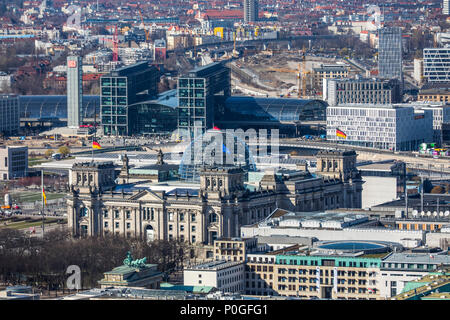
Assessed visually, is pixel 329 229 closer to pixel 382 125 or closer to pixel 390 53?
pixel 382 125

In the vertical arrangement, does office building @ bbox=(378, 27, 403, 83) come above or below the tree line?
above

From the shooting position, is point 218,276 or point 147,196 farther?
point 147,196

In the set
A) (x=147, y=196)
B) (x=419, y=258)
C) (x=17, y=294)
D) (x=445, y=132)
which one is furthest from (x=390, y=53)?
(x=17, y=294)

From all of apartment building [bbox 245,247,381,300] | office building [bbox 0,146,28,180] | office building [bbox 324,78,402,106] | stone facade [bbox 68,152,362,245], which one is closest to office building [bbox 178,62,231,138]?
office building [bbox 324,78,402,106]

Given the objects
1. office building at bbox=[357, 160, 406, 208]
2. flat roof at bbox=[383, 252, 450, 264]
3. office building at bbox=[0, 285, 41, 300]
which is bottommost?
office building at bbox=[357, 160, 406, 208]

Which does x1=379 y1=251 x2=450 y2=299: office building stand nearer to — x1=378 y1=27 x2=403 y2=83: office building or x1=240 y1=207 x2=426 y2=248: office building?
x1=240 y1=207 x2=426 y2=248: office building

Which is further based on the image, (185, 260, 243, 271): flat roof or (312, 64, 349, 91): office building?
(312, 64, 349, 91): office building

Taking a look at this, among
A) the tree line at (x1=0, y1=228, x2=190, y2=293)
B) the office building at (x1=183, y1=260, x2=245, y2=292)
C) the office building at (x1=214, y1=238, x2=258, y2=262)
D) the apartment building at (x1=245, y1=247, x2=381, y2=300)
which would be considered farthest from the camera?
the office building at (x1=214, y1=238, x2=258, y2=262)
